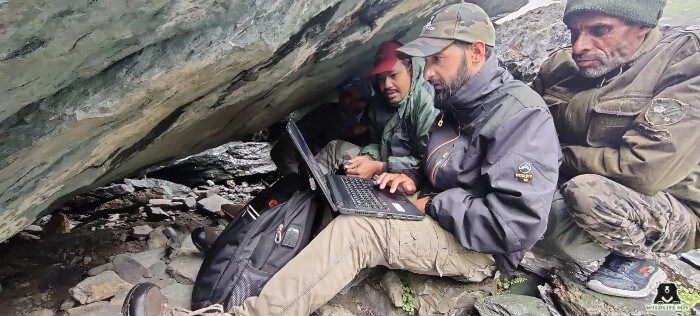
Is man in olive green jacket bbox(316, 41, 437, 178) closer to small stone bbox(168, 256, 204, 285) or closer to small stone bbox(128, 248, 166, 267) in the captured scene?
small stone bbox(168, 256, 204, 285)

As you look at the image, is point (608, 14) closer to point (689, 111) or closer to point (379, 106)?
point (689, 111)

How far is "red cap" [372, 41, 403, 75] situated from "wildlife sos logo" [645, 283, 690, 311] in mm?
3241

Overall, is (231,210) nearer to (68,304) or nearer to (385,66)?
(68,304)

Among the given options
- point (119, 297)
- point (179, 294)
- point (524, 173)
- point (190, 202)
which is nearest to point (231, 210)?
point (190, 202)

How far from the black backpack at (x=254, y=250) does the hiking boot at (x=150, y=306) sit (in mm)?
175

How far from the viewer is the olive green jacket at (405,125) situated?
4301 mm

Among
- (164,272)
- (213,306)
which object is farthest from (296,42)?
(164,272)

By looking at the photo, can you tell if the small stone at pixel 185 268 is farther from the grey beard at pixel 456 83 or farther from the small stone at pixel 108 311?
the grey beard at pixel 456 83

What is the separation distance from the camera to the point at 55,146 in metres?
2.35

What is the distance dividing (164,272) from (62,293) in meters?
0.79

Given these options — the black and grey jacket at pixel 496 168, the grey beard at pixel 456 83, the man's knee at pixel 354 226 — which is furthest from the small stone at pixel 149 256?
the grey beard at pixel 456 83

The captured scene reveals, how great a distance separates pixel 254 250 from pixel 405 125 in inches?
90.0

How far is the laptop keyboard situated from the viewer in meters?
3.08

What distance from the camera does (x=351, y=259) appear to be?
2826 millimetres
